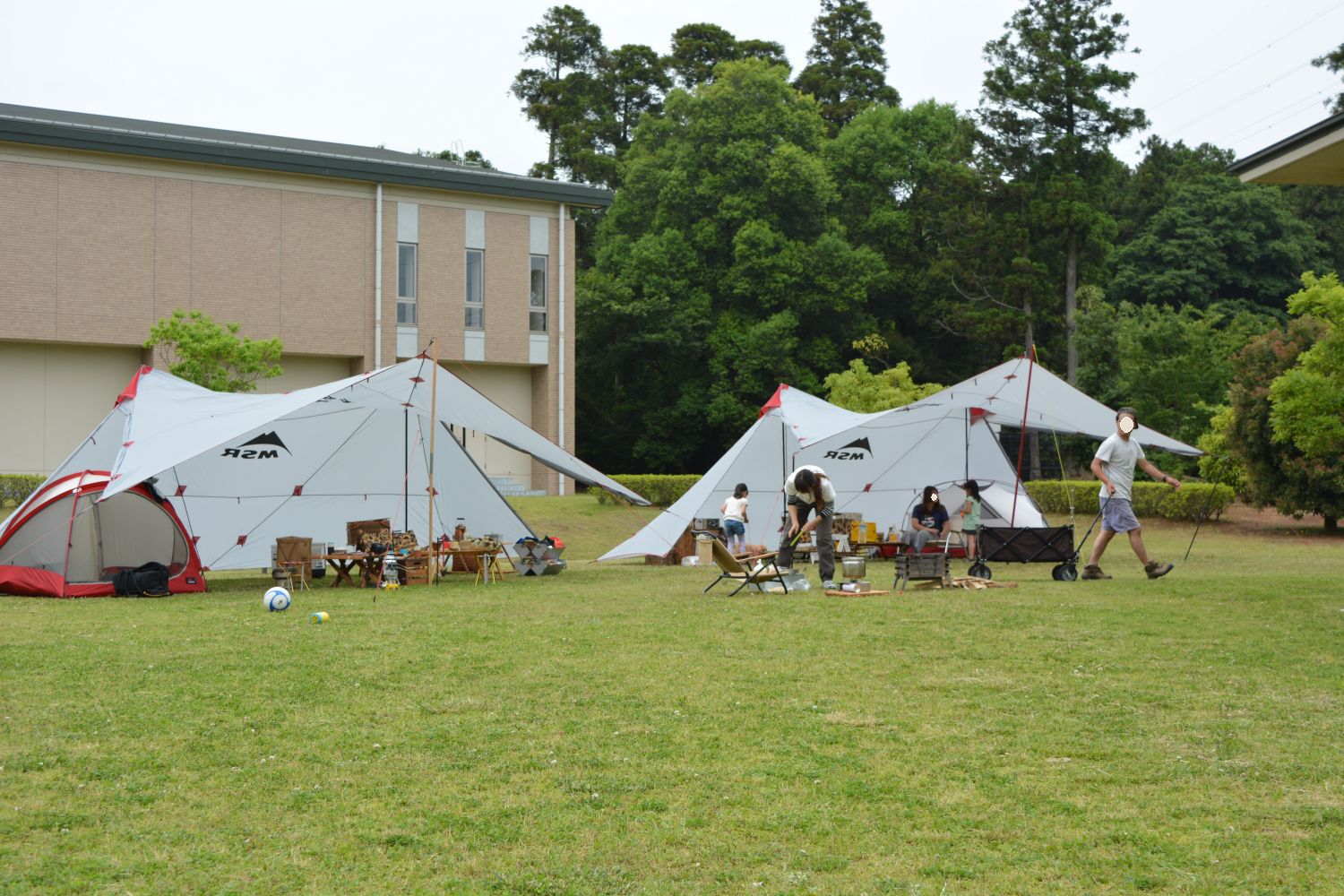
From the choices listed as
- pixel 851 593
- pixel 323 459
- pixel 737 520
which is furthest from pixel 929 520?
pixel 323 459

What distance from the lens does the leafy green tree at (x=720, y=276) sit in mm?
37938

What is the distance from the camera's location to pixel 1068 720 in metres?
6.21

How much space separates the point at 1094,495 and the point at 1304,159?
17.9 m

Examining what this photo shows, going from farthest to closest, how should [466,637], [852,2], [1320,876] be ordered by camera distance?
[852,2] → [466,637] → [1320,876]

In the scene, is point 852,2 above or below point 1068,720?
above

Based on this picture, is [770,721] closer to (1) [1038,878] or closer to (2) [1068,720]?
(2) [1068,720]

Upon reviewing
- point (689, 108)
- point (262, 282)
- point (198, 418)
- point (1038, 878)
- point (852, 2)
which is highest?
point (852, 2)

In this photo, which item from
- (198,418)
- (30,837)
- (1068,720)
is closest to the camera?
(30,837)

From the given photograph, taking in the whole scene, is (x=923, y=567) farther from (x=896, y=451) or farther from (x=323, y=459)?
(x=323, y=459)

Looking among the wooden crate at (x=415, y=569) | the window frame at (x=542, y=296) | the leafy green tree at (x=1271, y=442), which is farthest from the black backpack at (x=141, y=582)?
the window frame at (x=542, y=296)

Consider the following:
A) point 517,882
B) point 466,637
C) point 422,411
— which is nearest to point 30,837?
point 517,882

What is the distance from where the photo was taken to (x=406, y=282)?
31.9 m

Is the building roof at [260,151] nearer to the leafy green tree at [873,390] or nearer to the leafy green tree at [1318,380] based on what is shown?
the leafy green tree at [873,390]

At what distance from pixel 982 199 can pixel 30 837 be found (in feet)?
123
